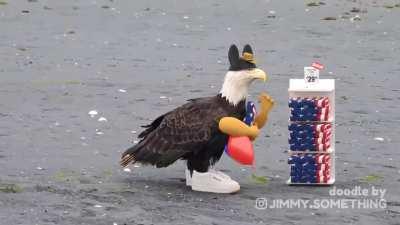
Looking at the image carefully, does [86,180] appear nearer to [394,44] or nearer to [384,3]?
[394,44]

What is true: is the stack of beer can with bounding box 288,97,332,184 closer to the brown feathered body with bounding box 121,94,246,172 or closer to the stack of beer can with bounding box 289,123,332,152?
the stack of beer can with bounding box 289,123,332,152

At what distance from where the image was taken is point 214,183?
8.66 metres

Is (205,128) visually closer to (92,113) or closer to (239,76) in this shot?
(239,76)

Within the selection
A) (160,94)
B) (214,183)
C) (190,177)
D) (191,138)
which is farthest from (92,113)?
(214,183)

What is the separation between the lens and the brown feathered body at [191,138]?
8703 millimetres

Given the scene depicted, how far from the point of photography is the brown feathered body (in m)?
8.70

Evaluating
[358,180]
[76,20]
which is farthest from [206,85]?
[76,20]

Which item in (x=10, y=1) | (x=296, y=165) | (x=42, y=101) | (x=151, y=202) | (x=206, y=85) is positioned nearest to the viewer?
(x=151, y=202)

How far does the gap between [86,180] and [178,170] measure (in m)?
0.94

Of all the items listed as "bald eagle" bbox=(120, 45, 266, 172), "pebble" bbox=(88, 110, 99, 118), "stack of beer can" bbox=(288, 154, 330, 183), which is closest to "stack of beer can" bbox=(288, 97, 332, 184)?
"stack of beer can" bbox=(288, 154, 330, 183)

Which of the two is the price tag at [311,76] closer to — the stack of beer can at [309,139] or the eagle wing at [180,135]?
the stack of beer can at [309,139]

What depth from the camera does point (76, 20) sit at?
1898cm

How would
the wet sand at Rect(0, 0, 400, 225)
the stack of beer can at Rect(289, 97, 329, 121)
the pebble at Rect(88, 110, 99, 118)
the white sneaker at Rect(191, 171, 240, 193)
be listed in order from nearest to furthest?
the wet sand at Rect(0, 0, 400, 225) → the white sneaker at Rect(191, 171, 240, 193) → the stack of beer can at Rect(289, 97, 329, 121) → the pebble at Rect(88, 110, 99, 118)

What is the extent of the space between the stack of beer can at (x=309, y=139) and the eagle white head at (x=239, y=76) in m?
0.41
